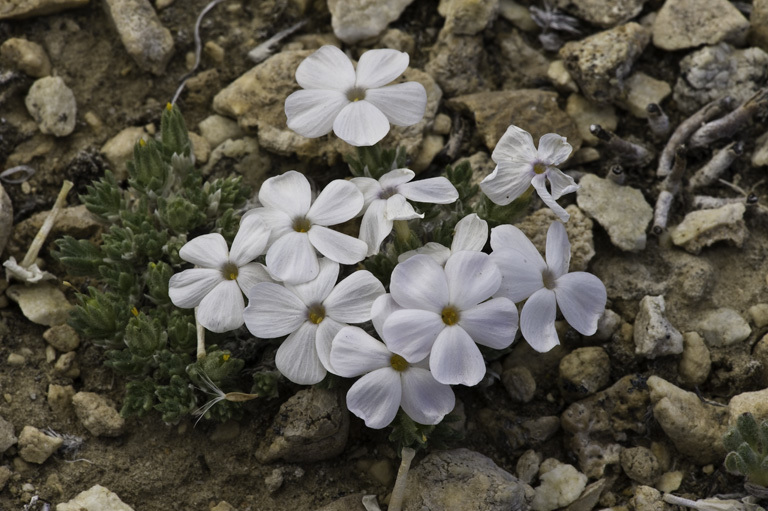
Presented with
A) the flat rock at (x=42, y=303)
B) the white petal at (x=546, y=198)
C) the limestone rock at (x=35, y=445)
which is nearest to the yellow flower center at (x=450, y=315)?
the white petal at (x=546, y=198)

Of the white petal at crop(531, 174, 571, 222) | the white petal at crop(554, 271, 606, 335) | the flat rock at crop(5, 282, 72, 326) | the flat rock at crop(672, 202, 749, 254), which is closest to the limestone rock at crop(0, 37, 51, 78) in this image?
the flat rock at crop(5, 282, 72, 326)

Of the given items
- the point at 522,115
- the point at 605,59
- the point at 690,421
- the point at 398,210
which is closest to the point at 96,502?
the point at 398,210

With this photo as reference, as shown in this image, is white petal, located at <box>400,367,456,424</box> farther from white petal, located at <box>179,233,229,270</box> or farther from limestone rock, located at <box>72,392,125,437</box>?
limestone rock, located at <box>72,392,125,437</box>

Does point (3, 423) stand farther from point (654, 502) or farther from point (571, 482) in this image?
point (654, 502)

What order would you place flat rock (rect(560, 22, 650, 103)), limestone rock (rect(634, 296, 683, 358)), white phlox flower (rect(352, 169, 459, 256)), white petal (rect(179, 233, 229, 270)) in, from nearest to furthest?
white phlox flower (rect(352, 169, 459, 256))
white petal (rect(179, 233, 229, 270))
limestone rock (rect(634, 296, 683, 358))
flat rock (rect(560, 22, 650, 103))

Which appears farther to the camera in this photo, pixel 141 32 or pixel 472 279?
pixel 141 32

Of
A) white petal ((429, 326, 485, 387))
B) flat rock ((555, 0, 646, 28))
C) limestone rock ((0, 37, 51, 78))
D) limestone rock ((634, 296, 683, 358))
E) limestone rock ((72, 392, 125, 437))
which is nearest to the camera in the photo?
white petal ((429, 326, 485, 387))

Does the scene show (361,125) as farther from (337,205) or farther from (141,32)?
(141,32)
